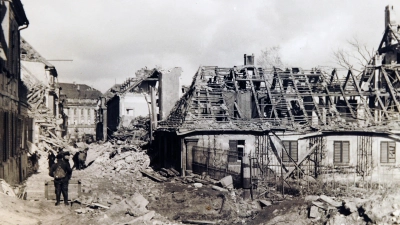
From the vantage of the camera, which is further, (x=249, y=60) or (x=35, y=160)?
(x=249, y=60)

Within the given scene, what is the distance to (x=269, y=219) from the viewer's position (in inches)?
563

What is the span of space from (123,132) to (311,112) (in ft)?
70.3

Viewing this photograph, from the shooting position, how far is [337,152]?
24.5 metres

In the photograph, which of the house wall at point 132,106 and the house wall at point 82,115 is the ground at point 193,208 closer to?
the house wall at point 132,106

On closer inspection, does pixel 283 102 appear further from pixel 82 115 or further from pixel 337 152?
pixel 82 115

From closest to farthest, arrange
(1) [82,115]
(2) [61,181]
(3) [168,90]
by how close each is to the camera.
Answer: (2) [61,181], (3) [168,90], (1) [82,115]

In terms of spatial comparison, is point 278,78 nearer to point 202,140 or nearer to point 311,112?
point 311,112

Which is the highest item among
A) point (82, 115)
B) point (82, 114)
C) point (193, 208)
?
point (82, 114)

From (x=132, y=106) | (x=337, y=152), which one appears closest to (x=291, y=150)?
(x=337, y=152)

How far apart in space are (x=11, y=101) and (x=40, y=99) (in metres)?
15.3

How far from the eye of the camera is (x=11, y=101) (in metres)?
18.0

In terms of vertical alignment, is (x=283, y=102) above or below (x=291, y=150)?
above

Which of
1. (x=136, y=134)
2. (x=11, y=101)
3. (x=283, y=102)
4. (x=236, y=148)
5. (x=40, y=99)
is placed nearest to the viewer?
(x=11, y=101)

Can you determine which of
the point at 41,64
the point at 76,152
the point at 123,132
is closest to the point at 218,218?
the point at 76,152
